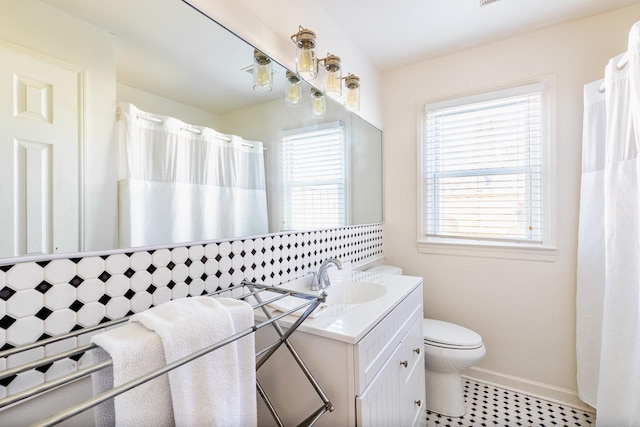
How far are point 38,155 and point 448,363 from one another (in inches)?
76.8

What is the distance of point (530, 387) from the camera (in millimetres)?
1887

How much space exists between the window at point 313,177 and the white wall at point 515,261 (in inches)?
28.1

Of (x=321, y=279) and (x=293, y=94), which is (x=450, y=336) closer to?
(x=321, y=279)

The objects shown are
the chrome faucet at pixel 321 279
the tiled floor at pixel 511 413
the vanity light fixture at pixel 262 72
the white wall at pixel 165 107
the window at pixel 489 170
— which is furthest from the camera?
the window at pixel 489 170

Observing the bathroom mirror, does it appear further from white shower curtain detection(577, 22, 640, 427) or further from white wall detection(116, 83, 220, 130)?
white shower curtain detection(577, 22, 640, 427)

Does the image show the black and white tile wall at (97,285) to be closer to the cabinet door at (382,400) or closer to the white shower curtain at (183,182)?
the white shower curtain at (183,182)

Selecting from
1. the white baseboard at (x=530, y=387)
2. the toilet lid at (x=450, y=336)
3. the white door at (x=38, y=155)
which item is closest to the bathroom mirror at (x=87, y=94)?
the white door at (x=38, y=155)

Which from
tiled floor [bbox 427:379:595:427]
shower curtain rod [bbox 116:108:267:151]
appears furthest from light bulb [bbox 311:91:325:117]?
tiled floor [bbox 427:379:595:427]

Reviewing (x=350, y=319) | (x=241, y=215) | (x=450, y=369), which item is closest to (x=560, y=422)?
(x=450, y=369)

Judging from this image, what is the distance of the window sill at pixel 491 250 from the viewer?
184 cm

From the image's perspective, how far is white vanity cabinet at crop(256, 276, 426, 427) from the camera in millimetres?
876

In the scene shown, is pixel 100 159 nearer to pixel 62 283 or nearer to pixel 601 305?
pixel 62 283

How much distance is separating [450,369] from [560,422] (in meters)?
0.68

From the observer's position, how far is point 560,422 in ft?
5.35
